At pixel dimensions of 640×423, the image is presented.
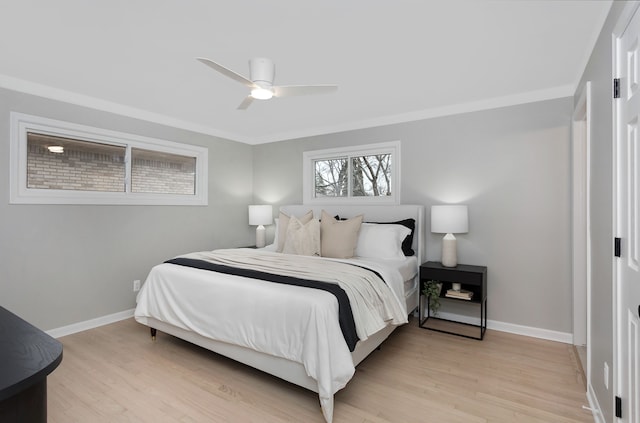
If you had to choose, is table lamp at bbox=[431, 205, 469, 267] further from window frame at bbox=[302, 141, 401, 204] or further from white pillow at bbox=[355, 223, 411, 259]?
window frame at bbox=[302, 141, 401, 204]

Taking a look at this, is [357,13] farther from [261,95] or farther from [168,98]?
[168,98]

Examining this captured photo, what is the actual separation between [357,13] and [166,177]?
3.31m

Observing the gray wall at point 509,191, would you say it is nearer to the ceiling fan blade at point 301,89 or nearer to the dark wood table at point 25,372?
the ceiling fan blade at point 301,89

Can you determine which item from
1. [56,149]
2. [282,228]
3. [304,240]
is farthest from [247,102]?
[56,149]

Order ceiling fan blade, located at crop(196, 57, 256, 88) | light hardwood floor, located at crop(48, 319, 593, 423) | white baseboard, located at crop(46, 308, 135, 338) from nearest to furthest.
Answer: ceiling fan blade, located at crop(196, 57, 256, 88) < light hardwood floor, located at crop(48, 319, 593, 423) < white baseboard, located at crop(46, 308, 135, 338)

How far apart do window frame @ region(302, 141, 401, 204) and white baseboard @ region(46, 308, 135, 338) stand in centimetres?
268

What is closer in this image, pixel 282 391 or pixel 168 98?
pixel 282 391

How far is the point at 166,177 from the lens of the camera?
4277 mm

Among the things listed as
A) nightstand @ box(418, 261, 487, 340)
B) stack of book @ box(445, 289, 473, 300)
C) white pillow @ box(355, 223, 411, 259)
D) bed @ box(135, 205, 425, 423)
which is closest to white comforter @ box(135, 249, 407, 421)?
bed @ box(135, 205, 425, 423)

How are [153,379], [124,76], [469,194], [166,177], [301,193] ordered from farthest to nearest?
[301,193] → [166,177] → [469,194] → [124,76] → [153,379]

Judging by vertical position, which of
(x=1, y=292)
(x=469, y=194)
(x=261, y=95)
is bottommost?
(x=1, y=292)

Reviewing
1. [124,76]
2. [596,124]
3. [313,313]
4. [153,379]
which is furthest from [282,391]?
[124,76]

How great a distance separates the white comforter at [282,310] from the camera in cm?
198

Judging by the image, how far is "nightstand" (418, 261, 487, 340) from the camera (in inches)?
126
